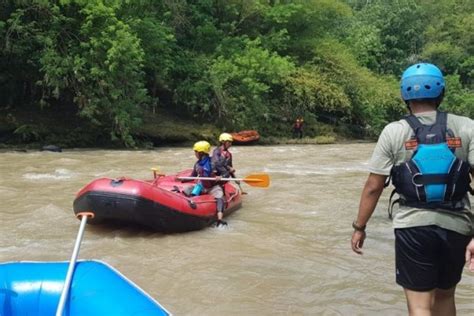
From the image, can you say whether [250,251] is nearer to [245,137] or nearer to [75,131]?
[75,131]

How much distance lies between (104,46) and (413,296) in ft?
47.3

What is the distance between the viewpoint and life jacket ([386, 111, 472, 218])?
2.49 meters

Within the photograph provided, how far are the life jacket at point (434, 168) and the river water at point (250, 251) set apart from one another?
6.71 feet

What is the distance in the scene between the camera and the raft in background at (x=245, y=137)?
19078 mm

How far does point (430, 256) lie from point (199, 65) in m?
18.3

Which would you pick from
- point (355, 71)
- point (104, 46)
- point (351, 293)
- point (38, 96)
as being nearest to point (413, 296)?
point (351, 293)

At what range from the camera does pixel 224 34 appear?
2264 cm

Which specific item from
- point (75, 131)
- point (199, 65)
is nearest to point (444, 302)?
point (75, 131)

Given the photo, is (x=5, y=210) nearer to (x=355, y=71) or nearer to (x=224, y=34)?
(x=224, y=34)

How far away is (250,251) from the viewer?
602cm

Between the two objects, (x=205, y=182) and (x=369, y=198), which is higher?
(x=369, y=198)

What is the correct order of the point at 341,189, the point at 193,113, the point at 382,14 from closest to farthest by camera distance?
1. the point at 341,189
2. the point at 193,113
3. the point at 382,14

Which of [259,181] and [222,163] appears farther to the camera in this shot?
[259,181]

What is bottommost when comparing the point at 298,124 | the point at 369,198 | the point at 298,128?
the point at 298,128
